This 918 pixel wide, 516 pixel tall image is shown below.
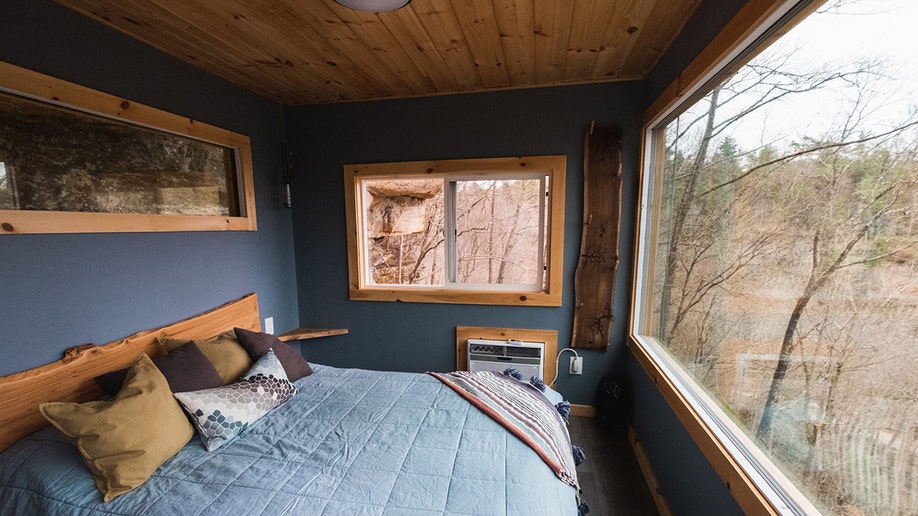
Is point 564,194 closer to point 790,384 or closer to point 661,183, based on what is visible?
point 661,183

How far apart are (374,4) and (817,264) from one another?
67.8 inches

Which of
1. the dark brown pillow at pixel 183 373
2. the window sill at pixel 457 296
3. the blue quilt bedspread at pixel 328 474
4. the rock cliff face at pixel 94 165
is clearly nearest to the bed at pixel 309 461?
the blue quilt bedspread at pixel 328 474

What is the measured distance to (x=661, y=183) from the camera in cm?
212

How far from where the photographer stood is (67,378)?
1.45 metres

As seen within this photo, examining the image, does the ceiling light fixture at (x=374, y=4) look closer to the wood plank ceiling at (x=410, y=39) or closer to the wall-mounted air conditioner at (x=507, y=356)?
the wood plank ceiling at (x=410, y=39)

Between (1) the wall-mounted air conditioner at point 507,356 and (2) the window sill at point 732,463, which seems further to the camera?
(1) the wall-mounted air conditioner at point 507,356

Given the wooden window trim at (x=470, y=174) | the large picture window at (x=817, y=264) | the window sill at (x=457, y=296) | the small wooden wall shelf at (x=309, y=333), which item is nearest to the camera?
the large picture window at (x=817, y=264)

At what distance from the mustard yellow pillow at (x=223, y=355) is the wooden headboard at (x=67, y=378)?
0.09 meters

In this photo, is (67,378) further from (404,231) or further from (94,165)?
(404,231)

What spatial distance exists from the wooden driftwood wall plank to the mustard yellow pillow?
216 cm

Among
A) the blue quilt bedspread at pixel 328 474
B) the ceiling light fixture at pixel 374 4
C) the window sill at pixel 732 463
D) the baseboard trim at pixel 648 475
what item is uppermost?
the ceiling light fixture at pixel 374 4

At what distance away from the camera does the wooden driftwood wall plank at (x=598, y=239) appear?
2369mm

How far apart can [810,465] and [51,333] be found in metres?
2.75

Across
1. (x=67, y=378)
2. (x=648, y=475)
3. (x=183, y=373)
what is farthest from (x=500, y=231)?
(x=67, y=378)
